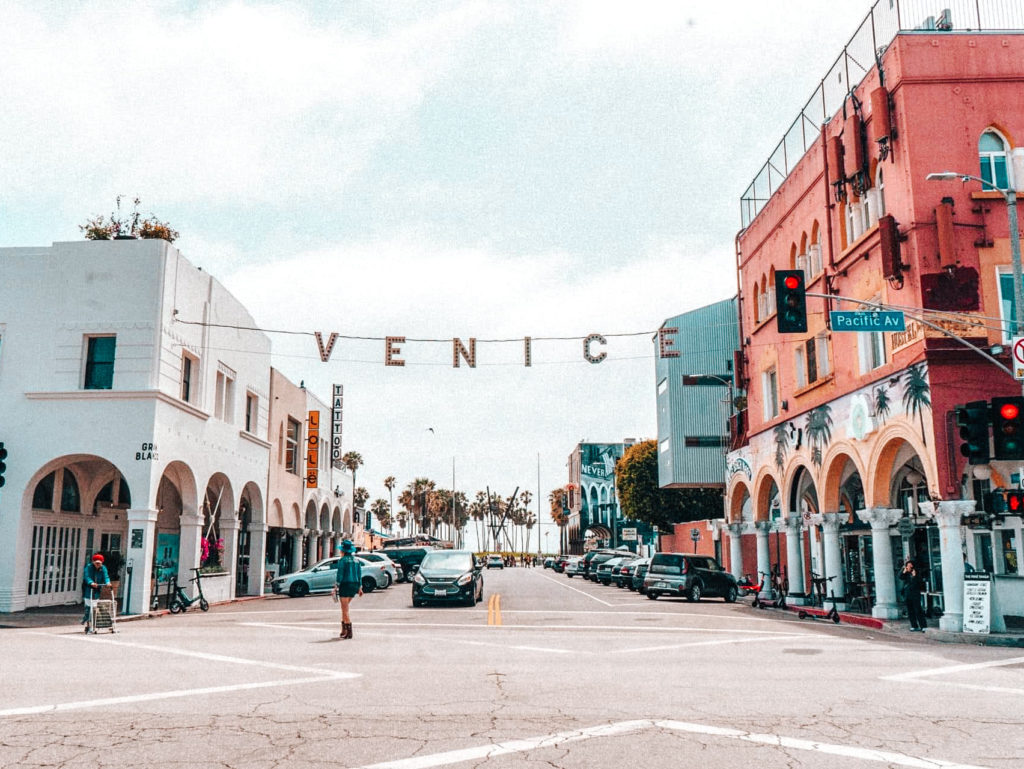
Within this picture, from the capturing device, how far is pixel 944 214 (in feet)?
67.9

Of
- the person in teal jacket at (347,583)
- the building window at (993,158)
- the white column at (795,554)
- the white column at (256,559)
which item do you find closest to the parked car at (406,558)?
the white column at (256,559)

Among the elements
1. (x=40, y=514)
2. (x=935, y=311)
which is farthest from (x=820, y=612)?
(x=40, y=514)

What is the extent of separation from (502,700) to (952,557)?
14.1 m

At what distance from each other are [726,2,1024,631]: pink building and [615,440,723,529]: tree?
88.7 ft

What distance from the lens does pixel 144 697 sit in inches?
378

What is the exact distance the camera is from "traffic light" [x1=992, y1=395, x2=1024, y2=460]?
51.3 feet

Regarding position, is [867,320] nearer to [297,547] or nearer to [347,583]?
[347,583]

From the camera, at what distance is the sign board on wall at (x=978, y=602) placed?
1839cm

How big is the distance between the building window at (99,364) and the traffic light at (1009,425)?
20.7 m

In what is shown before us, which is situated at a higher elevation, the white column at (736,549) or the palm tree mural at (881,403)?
the palm tree mural at (881,403)

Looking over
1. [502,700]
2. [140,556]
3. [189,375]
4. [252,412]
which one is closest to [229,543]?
[252,412]

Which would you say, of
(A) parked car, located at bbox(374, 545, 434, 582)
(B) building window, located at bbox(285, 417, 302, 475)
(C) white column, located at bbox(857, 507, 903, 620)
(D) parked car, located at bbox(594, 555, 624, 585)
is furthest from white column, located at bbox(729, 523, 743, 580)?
(B) building window, located at bbox(285, 417, 302, 475)

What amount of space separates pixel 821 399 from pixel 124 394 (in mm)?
19547

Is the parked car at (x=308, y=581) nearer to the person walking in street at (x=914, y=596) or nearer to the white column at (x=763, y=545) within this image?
the white column at (x=763, y=545)
